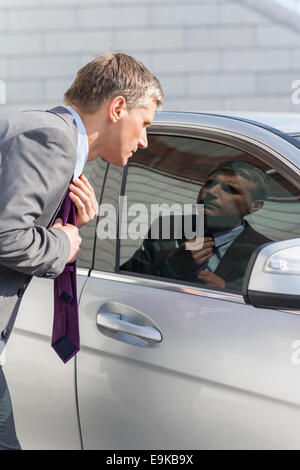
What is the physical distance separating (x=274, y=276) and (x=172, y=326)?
0.47 m

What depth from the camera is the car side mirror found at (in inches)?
61.2

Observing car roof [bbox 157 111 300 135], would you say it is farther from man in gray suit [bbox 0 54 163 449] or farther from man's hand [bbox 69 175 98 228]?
man's hand [bbox 69 175 98 228]

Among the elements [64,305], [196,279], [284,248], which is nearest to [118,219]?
[196,279]

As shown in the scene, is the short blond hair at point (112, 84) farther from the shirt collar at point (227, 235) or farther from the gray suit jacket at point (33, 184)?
the shirt collar at point (227, 235)

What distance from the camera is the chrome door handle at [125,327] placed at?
1971mm

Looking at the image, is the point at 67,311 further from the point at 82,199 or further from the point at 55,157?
the point at 55,157

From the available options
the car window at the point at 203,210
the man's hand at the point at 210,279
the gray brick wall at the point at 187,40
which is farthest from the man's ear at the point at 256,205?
the gray brick wall at the point at 187,40

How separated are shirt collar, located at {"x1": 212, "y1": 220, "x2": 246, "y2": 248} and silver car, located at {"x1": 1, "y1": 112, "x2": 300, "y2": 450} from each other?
0.09 feet

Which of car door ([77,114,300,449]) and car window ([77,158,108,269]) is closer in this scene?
car door ([77,114,300,449])

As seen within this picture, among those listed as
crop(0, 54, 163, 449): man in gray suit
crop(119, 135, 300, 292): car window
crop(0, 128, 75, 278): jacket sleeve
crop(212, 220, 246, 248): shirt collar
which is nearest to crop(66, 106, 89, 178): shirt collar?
crop(0, 54, 163, 449): man in gray suit

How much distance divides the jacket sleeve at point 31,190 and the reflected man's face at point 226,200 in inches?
32.6

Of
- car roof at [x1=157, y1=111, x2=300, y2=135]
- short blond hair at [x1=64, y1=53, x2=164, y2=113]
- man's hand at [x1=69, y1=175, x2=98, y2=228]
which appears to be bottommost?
man's hand at [x1=69, y1=175, x2=98, y2=228]
